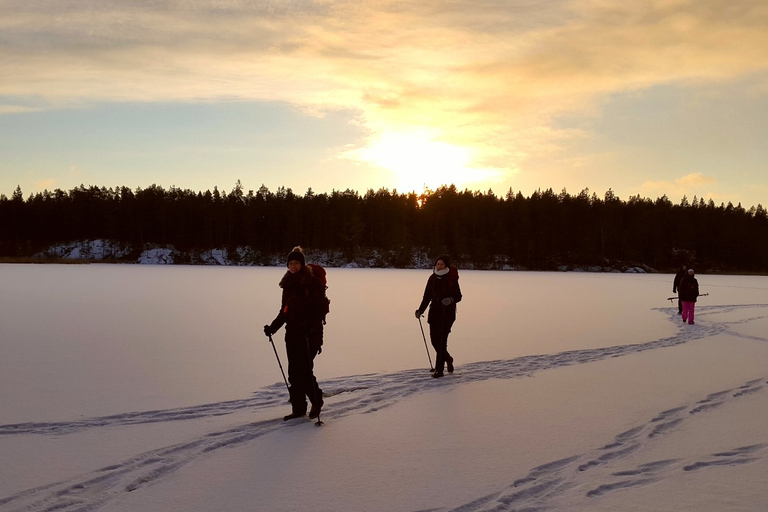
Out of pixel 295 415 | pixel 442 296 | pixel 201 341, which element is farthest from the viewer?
pixel 201 341

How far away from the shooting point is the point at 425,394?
714 centimetres

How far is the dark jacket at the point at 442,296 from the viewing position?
27.2ft

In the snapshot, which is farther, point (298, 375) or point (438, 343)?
point (438, 343)

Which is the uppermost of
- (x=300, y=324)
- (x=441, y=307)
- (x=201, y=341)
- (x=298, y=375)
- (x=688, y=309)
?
(x=300, y=324)

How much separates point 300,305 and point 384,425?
1.54 m

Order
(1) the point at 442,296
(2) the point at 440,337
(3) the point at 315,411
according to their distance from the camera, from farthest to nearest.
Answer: (1) the point at 442,296, (2) the point at 440,337, (3) the point at 315,411

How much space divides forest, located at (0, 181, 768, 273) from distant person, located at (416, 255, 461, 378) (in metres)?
79.0

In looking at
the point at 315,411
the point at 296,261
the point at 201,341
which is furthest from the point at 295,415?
the point at 201,341

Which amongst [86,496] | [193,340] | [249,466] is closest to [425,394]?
[249,466]

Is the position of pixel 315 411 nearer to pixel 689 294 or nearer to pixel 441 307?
pixel 441 307

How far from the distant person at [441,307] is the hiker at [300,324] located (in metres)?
2.54

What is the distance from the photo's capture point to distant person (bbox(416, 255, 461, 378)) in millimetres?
8242

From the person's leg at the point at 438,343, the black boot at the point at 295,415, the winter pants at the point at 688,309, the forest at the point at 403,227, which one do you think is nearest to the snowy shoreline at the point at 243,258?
the forest at the point at 403,227

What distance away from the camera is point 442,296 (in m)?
8.38
